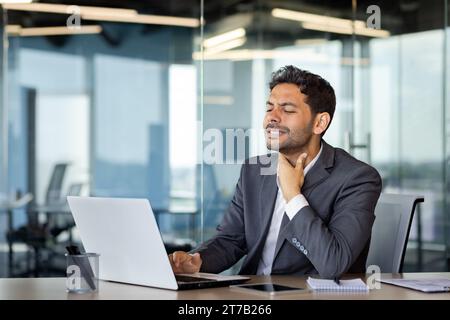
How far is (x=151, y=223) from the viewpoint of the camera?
2.15 m

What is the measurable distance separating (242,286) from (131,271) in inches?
12.5

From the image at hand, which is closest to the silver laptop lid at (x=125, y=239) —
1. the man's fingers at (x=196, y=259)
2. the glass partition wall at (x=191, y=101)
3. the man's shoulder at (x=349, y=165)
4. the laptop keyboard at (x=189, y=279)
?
the laptop keyboard at (x=189, y=279)

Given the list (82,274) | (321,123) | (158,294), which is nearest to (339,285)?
(158,294)

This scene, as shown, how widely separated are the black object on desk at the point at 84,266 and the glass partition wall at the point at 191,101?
3.24m

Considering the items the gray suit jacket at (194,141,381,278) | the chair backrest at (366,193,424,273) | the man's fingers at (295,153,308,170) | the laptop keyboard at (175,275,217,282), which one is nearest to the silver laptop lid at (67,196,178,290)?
the laptop keyboard at (175,275,217,282)

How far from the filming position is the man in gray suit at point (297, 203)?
8.30ft

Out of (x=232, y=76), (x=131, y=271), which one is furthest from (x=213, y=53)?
(x=131, y=271)

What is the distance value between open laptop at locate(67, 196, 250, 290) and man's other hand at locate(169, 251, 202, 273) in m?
0.12

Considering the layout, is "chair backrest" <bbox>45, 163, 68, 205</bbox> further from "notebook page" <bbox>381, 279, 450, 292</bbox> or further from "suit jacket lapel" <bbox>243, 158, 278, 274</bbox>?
"notebook page" <bbox>381, 279, 450, 292</bbox>

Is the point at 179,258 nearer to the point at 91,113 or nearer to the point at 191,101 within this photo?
the point at 191,101

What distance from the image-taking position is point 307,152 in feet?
9.50

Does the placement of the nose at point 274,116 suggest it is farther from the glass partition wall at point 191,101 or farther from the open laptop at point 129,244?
the glass partition wall at point 191,101

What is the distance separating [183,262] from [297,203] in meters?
0.40
